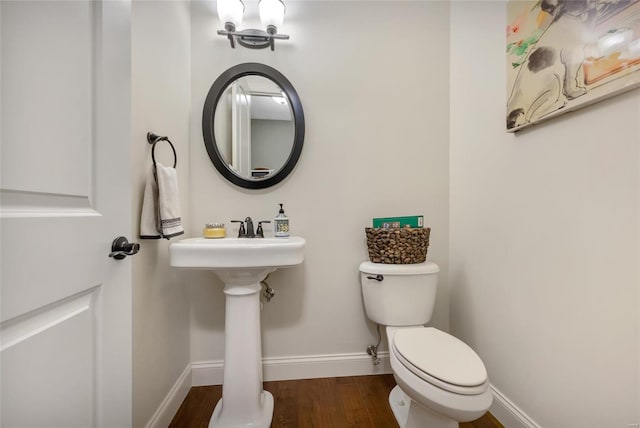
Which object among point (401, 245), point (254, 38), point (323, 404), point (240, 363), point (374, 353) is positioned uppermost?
point (254, 38)

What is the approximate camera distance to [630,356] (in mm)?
733

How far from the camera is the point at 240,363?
112cm

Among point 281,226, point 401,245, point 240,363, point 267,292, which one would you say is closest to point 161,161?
point 281,226

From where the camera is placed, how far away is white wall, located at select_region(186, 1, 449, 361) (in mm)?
1465

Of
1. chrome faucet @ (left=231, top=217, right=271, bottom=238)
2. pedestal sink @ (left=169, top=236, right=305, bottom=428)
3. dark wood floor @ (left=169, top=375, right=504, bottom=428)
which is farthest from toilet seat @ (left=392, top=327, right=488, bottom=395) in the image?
chrome faucet @ (left=231, top=217, right=271, bottom=238)

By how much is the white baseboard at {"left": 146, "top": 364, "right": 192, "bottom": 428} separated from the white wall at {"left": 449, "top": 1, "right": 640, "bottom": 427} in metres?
1.51

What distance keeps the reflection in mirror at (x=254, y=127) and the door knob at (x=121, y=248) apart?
86 cm

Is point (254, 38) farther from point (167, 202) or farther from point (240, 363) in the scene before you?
point (240, 363)

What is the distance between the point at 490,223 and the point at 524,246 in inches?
8.3

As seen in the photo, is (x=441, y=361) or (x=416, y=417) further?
(x=416, y=417)

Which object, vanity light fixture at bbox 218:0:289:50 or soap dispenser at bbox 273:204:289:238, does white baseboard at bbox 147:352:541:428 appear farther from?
vanity light fixture at bbox 218:0:289:50

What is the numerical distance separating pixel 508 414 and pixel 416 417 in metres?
0.45

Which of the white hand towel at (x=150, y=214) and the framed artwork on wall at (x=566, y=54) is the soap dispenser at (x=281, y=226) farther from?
the framed artwork on wall at (x=566, y=54)

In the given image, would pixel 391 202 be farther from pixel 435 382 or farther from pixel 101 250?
pixel 101 250
